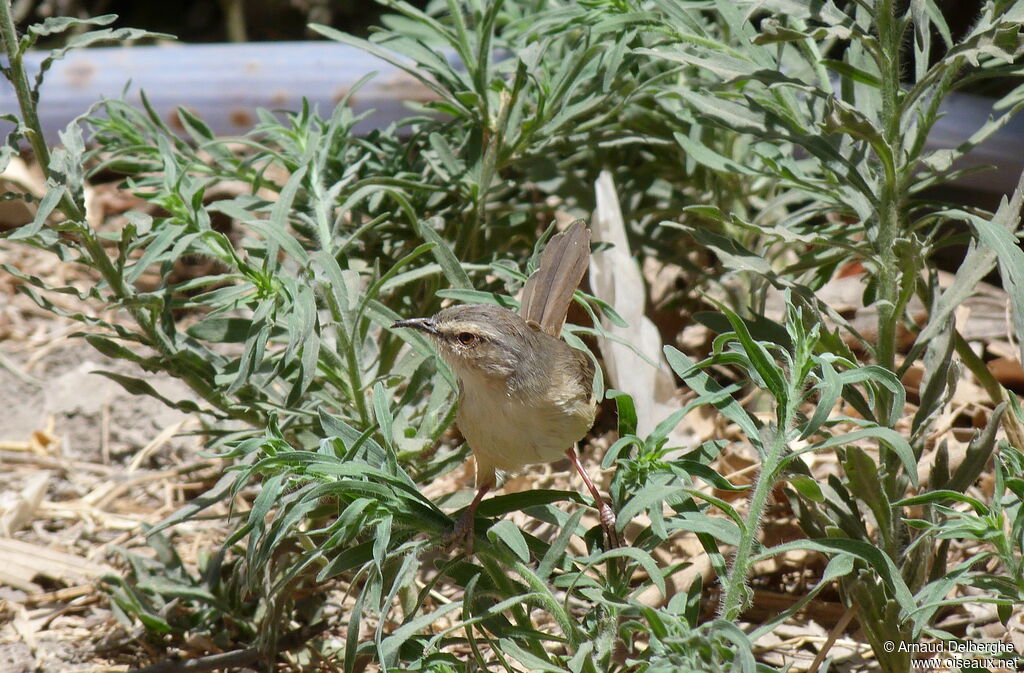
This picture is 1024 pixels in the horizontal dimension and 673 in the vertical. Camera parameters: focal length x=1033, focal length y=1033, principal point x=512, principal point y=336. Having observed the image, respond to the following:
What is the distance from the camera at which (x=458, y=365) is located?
2.84 meters

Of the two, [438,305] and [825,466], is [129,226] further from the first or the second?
[825,466]

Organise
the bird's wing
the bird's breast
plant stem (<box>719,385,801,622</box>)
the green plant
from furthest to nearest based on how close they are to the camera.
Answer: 1. the bird's wing
2. the bird's breast
3. the green plant
4. plant stem (<box>719,385,801,622</box>)

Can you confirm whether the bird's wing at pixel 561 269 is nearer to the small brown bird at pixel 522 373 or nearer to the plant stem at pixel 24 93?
the small brown bird at pixel 522 373

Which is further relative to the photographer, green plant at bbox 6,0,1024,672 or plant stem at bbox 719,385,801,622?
green plant at bbox 6,0,1024,672

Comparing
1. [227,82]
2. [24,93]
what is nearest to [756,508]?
[24,93]

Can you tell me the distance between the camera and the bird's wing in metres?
2.94

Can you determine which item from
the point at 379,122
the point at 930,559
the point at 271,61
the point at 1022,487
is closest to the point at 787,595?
the point at 930,559

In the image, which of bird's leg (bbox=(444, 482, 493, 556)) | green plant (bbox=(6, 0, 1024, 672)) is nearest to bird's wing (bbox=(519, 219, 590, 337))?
green plant (bbox=(6, 0, 1024, 672))

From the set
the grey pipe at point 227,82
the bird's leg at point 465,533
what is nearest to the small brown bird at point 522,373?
the bird's leg at point 465,533

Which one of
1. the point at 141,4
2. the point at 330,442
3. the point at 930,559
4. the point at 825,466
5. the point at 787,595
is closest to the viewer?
the point at 330,442

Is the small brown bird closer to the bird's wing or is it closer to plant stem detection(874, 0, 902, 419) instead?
the bird's wing

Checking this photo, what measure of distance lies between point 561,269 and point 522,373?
330 millimetres

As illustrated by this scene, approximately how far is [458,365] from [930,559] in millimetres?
1323

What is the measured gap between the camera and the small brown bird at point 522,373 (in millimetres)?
2715
